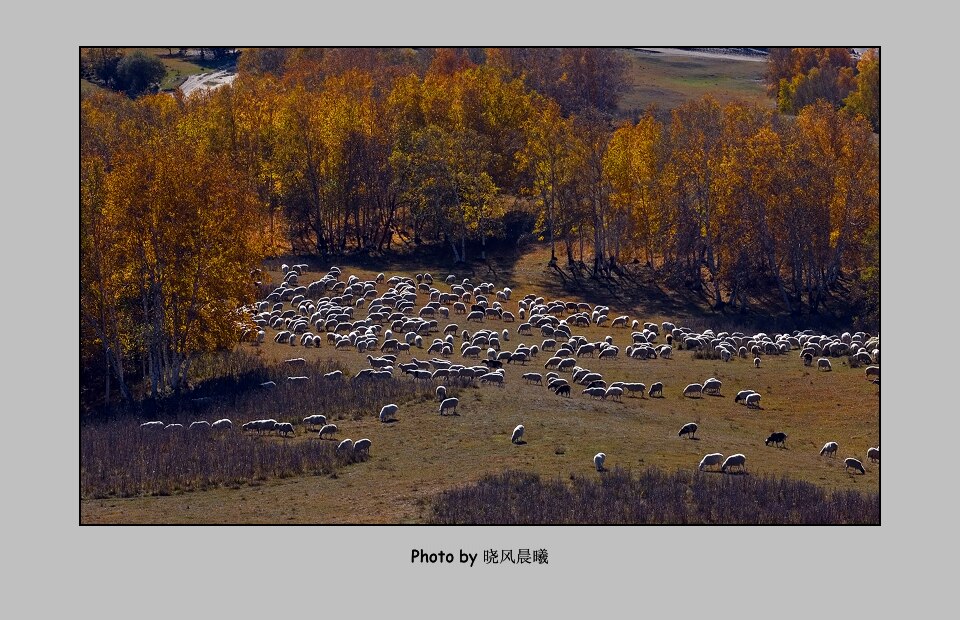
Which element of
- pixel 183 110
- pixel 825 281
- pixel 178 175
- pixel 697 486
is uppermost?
pixel 183 110

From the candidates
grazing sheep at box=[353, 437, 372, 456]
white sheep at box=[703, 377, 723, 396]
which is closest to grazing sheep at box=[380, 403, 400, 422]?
grazing sheep at box=[353, 437, 372, 456]

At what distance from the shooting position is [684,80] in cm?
16888

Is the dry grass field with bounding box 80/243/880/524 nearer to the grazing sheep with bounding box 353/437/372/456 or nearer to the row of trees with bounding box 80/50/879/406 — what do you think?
the grazing sheep with bounding box 353/437/372/456

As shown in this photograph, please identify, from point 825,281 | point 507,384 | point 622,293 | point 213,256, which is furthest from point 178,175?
point 825,281

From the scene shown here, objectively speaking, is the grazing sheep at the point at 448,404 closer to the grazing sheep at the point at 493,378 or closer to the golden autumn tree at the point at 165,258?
the grazing sheep at the point at 493,378

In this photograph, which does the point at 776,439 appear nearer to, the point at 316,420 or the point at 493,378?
the point at 493,378

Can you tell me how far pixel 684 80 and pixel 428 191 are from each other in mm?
84478

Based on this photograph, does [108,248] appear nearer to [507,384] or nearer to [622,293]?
[507,384]

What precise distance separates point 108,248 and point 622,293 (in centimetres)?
4031

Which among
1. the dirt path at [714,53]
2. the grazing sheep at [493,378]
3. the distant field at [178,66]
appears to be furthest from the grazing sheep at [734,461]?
the dirt path at [714,53]

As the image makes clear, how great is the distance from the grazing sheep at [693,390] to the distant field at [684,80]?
90.1 meters

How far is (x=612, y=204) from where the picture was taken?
289 ft

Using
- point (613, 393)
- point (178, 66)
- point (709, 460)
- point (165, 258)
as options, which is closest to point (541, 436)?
point (709, 460)

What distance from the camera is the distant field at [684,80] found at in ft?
497
